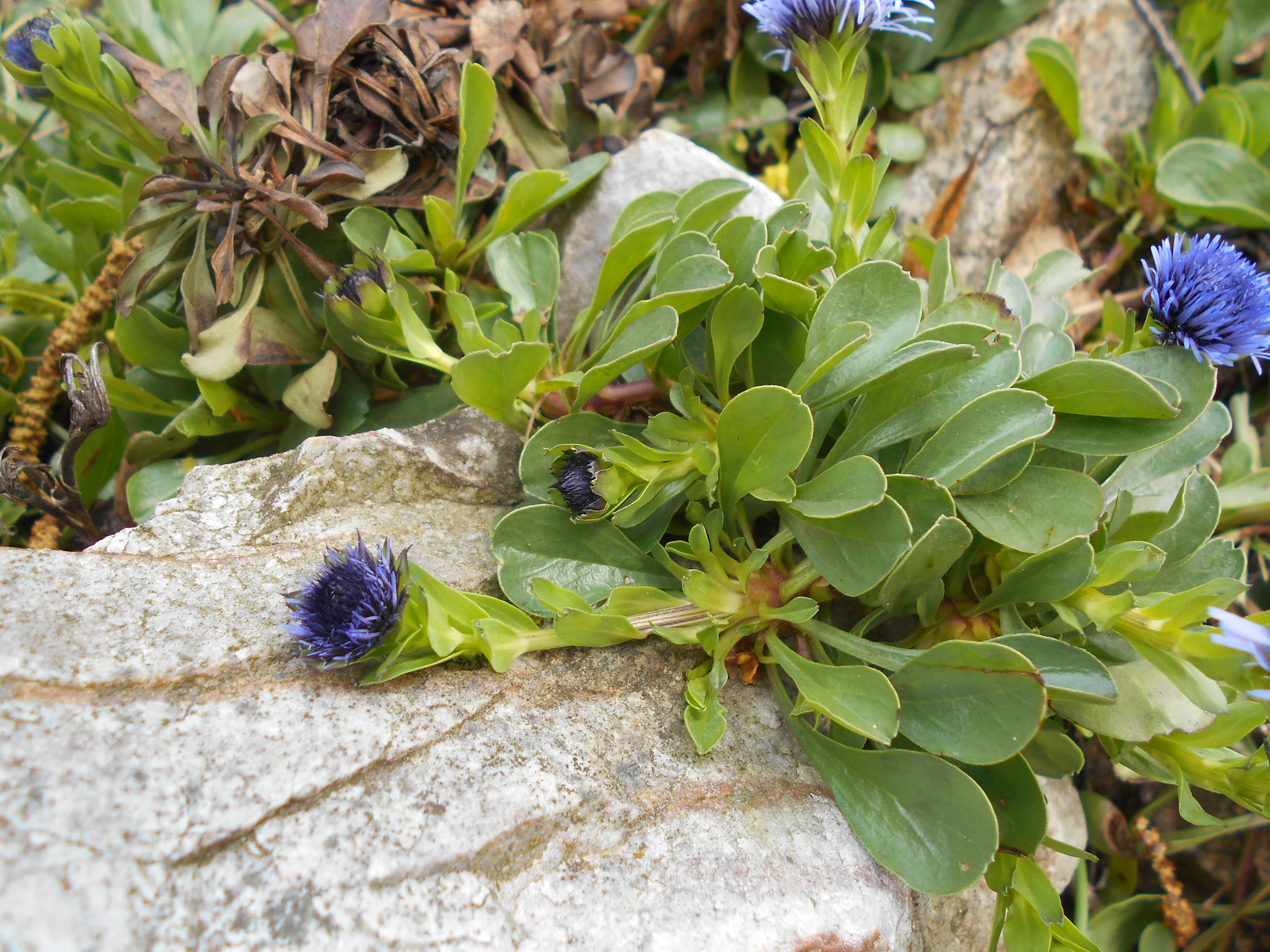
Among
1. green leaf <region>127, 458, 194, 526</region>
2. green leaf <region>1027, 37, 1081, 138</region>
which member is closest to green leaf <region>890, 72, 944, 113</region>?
green leaf <region>1027, 37, 1081, 138</region>

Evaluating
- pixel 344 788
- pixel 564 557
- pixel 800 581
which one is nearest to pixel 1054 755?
pixel 800 581

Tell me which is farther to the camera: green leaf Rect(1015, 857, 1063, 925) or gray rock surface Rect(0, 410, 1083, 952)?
green leaf Rect(1015, 857, 1063, 925)

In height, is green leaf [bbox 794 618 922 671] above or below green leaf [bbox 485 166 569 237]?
below

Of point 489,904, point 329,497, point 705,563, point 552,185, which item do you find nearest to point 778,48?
point 552,185

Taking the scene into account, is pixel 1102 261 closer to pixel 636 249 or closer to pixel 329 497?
pixel 636 249

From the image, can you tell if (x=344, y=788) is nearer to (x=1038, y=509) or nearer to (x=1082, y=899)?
(x=1038, y=509)

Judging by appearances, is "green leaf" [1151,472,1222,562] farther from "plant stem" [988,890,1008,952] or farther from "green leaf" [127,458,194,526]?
"green leaf" [127,458,194,526]

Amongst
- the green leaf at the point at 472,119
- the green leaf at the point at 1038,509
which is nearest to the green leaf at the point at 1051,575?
the green leaf at the point at 1038,509

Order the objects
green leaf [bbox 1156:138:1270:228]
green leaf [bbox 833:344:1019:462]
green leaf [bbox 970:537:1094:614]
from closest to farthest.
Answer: green leaf [bbox 970:537:1094:614] < green leaf [bbox 833:344:1019:462] < green leaf [bbox 1156:138:1270:228]
